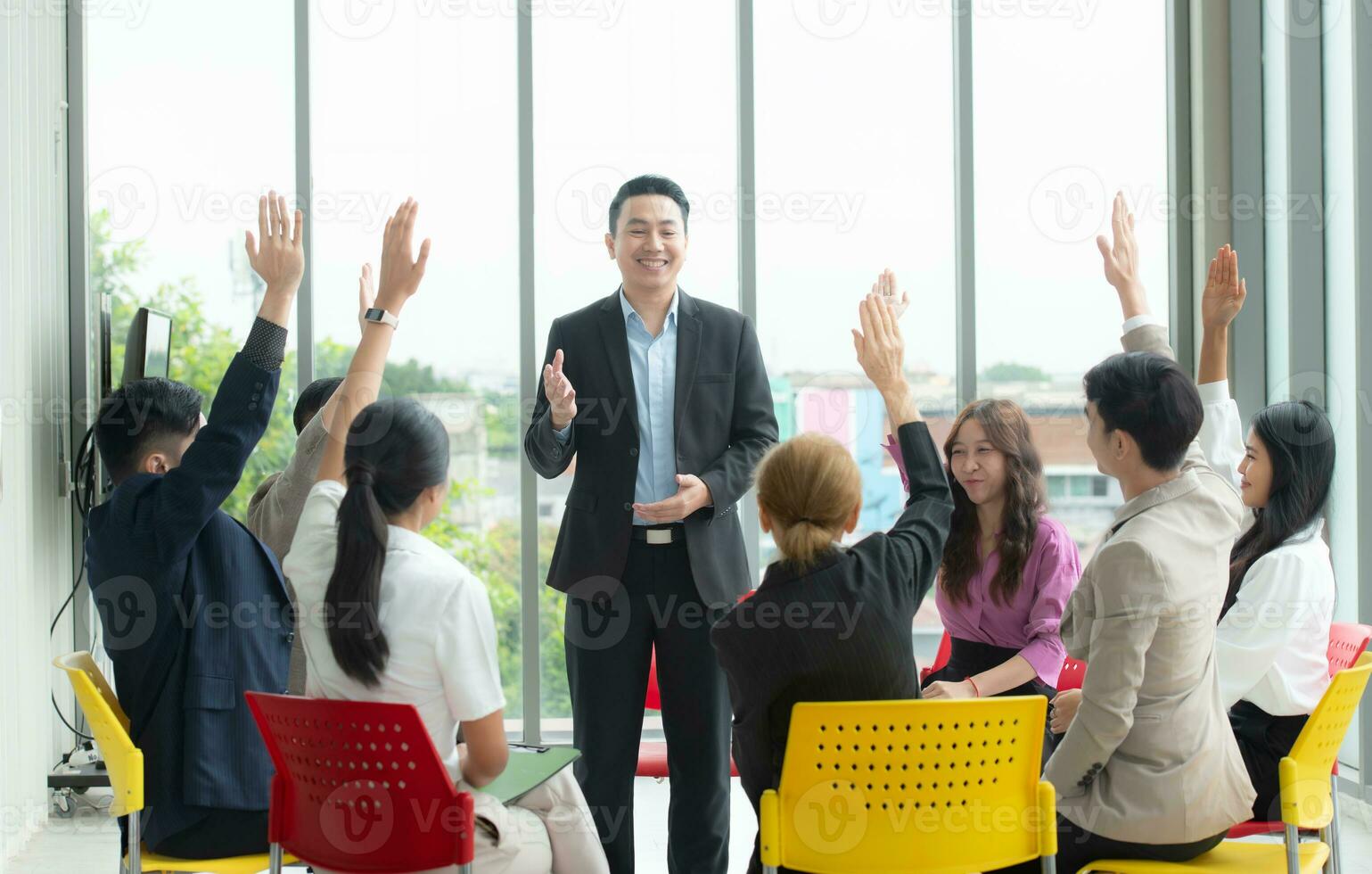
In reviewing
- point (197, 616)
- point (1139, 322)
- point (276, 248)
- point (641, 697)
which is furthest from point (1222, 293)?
point (197, 616)

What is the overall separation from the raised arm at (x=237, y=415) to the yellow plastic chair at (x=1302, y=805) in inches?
66.7

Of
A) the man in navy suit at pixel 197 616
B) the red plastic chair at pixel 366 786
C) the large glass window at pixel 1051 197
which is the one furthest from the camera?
the large glass window at pixel 1051 197

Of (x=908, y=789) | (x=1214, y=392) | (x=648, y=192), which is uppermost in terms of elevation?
(x=648, y=192)

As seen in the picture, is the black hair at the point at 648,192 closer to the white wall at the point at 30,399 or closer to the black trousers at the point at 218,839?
the black trousers at the point at 218,839

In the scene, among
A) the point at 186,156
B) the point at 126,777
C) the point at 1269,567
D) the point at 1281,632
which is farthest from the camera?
the point at 186,156

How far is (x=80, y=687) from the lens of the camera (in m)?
1.96

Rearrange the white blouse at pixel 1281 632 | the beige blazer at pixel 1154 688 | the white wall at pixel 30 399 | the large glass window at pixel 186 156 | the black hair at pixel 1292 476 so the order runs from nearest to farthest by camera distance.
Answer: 1. the beige blazer at pixel 1154 688
2. the white blouse at pixel 1281 632
3. the black hair at pixel 1292 476
4. the white wall at pixel 30 399
5. the large glass window at pixel 186 156

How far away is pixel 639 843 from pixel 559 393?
62.3 inches

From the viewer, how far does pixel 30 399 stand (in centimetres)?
358

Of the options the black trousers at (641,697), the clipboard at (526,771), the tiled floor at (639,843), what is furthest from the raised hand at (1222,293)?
the clipboard at (526,771)

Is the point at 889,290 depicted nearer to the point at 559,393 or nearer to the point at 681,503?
the point at 681,503

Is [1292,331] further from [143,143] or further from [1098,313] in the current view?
[143,143]

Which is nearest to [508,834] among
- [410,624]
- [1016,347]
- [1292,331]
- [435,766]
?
[435,766]

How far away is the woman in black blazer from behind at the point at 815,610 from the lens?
5.92 feet
